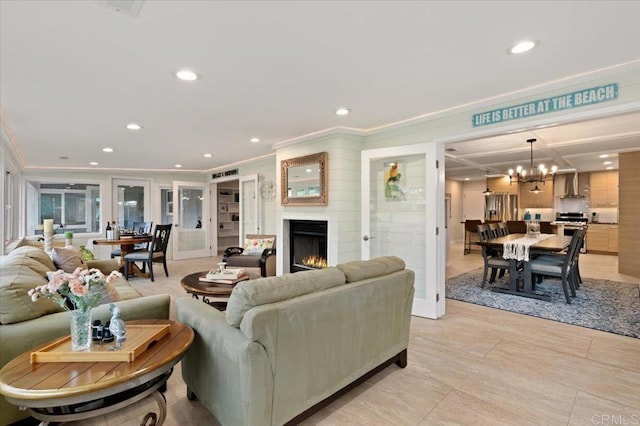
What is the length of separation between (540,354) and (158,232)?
598 cm

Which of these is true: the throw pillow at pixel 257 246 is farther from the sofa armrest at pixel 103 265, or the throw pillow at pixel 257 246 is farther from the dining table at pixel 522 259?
the dining table at pixel 522 259

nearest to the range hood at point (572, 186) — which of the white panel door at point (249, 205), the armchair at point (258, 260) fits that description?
the armchair at point (258, 260)

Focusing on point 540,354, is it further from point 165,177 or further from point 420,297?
point 165,177

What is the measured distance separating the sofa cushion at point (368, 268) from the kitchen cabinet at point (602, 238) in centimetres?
916

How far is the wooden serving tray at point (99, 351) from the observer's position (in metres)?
1.51

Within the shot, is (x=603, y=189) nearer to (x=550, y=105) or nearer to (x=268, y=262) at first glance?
(x=550, y=105)

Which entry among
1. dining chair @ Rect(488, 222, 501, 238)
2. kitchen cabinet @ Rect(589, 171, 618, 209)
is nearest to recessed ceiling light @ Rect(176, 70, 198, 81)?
dining chair @ Rect(488, 222, 501, 238)

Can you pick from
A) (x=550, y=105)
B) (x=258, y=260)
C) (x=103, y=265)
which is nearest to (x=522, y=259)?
(x=550, y=105)

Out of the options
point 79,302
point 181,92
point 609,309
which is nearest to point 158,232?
point 181,92

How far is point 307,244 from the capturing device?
5.26 meters

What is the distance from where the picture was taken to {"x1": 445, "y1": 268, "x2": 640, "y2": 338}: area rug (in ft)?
11.8

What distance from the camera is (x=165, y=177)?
8.70m

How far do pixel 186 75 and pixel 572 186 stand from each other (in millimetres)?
10671

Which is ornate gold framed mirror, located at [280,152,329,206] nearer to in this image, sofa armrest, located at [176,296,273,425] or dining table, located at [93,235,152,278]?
sofa armrest, located at [176,296,273,425]
